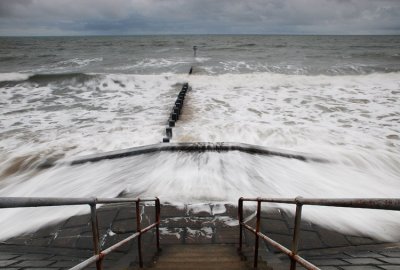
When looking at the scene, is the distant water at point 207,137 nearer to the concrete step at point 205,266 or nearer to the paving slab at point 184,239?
the paving slab at point 184,239

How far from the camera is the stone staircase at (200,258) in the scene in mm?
3232

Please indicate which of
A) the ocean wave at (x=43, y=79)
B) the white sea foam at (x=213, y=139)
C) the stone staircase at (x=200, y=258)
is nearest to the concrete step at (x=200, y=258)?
the stone staircase at (x=200, y=258)

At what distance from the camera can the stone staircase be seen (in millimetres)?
3232

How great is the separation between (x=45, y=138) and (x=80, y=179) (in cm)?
A: 452

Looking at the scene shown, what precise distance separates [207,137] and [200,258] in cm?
717

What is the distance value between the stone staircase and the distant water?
1626mm

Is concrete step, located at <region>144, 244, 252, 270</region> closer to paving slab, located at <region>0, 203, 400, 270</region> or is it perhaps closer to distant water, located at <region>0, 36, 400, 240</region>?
paving slab, located at <region>0, 203, 400, 270</region>

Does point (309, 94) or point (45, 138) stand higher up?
point (309, 94)

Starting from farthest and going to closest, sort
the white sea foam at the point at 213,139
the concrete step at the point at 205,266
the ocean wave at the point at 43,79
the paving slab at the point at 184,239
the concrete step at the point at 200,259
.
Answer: the ocean wave at the point at 43,79 < the white sea foam at the point at 213,139 < the paving slab at the point at 184,239 < the concrete step at the point at 200,259 < the concrete step at the point at 205,266

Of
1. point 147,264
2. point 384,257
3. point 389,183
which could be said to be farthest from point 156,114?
point 384,257

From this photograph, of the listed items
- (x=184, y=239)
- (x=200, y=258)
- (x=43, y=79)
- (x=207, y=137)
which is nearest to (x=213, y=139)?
(x=207, y=137)

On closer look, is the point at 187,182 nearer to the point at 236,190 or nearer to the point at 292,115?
the point at 236,190

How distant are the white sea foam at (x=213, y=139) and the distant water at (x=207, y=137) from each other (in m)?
0.04

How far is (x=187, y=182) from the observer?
21.2 ft
